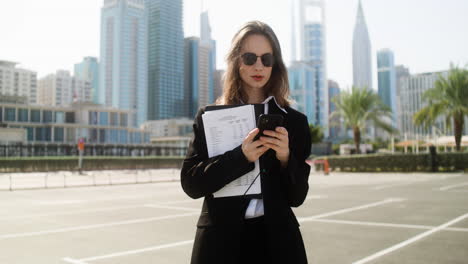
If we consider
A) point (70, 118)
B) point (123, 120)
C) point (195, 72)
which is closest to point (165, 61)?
point (195, 72)

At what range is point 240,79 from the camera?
224cm

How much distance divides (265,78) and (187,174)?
25.4 inches

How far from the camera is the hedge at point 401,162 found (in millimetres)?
31672

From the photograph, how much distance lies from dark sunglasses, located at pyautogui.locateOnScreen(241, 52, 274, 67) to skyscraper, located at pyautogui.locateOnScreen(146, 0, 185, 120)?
169m

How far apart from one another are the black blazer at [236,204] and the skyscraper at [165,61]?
169m

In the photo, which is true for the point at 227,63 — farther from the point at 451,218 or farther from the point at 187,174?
the point at 451,218

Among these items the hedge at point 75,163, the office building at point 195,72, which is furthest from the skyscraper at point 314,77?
the hedge at point 75,163

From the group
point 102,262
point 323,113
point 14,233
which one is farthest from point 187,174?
point 323,113

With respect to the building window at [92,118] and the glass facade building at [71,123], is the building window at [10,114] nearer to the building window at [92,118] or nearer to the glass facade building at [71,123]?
the glass facade building at [71,123]

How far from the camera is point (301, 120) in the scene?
2.13m

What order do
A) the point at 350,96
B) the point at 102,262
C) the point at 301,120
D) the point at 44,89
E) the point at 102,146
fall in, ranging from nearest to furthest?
the point at 301,120
the point at 102,262
the point at 350,96
the point at 102,146
the point at 44,89

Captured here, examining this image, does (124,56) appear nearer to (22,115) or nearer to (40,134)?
(22,115)

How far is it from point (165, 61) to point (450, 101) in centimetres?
14444

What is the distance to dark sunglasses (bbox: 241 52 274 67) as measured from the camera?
2.16m
